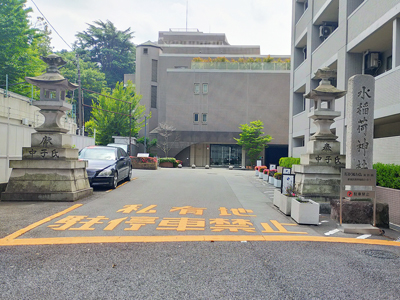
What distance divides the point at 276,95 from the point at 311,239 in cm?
3905

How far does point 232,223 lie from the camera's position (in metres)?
8.24

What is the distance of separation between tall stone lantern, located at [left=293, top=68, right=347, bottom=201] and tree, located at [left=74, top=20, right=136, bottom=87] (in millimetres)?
60808

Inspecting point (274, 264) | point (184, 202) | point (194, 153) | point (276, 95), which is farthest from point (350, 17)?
point (194, 153)

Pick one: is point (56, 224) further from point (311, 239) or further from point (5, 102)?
point (5, 102)

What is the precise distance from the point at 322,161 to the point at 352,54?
837 cm

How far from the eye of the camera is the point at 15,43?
31406mm

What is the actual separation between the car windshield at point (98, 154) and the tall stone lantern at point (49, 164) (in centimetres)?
341

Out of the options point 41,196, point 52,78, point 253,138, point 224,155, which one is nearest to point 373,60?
point 52,78

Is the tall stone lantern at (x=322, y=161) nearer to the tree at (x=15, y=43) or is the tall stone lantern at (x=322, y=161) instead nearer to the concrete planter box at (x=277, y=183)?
the concrete planter box at (x=277, y=183)

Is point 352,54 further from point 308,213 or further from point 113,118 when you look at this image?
point 113,118

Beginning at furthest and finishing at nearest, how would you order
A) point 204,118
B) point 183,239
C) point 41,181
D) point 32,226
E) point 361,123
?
1. point 204,118
2. point 41,181
3. point 361,123
4. point 32,226
5. point 183,239

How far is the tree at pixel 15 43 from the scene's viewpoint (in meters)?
30.4

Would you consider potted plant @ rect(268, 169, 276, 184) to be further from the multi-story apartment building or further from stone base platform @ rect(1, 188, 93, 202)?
stone base platform @ rect(1, 188, 93, 202)

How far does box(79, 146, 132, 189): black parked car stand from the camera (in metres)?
13.5
